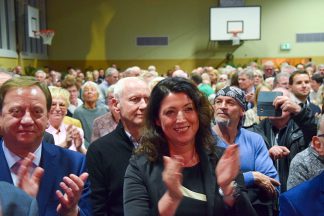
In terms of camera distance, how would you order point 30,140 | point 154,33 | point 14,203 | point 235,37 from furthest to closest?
point 154,33, point 235,37, point 30,140, point 14,203

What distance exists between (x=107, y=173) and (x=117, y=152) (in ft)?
0.49

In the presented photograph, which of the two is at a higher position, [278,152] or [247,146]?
[247,146]

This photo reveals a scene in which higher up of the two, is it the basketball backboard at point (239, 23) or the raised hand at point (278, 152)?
the basketball backboard at point (239, 23)

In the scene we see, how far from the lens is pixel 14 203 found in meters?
1.49

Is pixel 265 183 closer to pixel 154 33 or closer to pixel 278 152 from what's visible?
pixel 278 152

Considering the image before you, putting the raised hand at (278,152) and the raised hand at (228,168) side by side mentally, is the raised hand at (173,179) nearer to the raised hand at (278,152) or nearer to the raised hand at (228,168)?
the raised hand at (228,168)

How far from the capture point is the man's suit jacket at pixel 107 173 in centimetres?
266

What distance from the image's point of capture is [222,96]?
3230 millimetres

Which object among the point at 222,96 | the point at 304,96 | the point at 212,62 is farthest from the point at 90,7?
the point at 222,96

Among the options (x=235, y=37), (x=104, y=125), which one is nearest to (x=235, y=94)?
(x=104, y=125)

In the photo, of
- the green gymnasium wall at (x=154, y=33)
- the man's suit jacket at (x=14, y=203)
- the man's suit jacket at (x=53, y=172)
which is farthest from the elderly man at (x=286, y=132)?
the green gymnasium wall at (x=154, y=33)

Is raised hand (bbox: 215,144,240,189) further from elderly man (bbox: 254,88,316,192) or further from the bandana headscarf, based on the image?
elderly man (bbox: 254,88,316,192)

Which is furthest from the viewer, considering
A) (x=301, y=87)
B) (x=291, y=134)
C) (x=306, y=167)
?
(x=301, y=87)

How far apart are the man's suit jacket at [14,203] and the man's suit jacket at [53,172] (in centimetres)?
50
